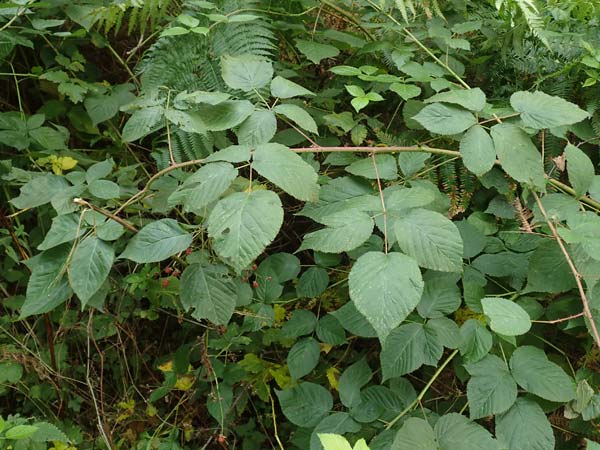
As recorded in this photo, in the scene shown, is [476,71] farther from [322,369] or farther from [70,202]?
[70,202]

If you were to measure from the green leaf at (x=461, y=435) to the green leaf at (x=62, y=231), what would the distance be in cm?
79

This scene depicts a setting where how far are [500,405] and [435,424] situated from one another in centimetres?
13

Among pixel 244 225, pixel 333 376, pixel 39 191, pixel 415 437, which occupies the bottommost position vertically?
pixel 333 376

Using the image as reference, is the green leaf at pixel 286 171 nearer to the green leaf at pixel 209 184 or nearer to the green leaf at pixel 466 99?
the green leaf at pixel 209 184

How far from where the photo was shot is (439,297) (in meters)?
1.11

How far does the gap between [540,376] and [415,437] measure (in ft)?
0.89

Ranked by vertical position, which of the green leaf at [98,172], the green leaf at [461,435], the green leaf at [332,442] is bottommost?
the green leaf at [461,435]

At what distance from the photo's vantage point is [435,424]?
40.4 inches

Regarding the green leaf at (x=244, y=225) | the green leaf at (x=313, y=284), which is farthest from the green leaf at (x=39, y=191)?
the green leaf at (x=313, y=284)

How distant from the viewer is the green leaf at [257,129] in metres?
0.98

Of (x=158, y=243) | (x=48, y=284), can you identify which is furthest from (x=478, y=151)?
(x=48, y=284)

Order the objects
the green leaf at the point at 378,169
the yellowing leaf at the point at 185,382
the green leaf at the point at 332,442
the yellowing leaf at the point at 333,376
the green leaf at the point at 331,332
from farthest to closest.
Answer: the yellowing leaf at the point at 185,382 < the yellowing leaf at the point at 333,376 < the green leaf at the point at 331,332 < the green leaf at the point at 378,169 < the green leaf at the point at 332,442

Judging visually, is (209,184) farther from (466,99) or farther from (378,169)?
(466,99)

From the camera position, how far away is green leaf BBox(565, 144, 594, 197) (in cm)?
107
